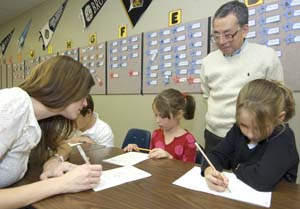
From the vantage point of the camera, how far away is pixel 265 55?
4.81 ft

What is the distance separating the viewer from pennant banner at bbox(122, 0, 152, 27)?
2710 mm

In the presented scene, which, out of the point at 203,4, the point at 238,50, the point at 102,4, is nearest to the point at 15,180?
the point at 238,50

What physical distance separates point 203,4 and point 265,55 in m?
0.96

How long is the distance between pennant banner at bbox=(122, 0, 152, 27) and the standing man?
1275 millimetres

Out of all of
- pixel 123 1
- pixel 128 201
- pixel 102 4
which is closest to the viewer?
pixel 128 201

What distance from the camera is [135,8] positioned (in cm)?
280

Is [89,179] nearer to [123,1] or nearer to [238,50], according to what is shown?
[238,50]

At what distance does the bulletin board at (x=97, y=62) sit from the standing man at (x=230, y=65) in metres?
1.79

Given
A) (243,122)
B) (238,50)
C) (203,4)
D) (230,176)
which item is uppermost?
(203,4)

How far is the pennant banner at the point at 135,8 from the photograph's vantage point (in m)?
2.71

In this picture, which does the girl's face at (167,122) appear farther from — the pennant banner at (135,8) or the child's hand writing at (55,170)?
the pennant banner at (135,8)

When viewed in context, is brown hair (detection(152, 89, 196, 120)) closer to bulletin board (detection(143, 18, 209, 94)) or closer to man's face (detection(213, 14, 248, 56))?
man's face (detection(213, 14, 248, 56))

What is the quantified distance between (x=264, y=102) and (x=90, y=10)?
297 centimetres

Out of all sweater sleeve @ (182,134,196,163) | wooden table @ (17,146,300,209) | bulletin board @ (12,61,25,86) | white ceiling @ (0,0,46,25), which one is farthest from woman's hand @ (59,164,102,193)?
bulletin board @ (12,61,25,86)
